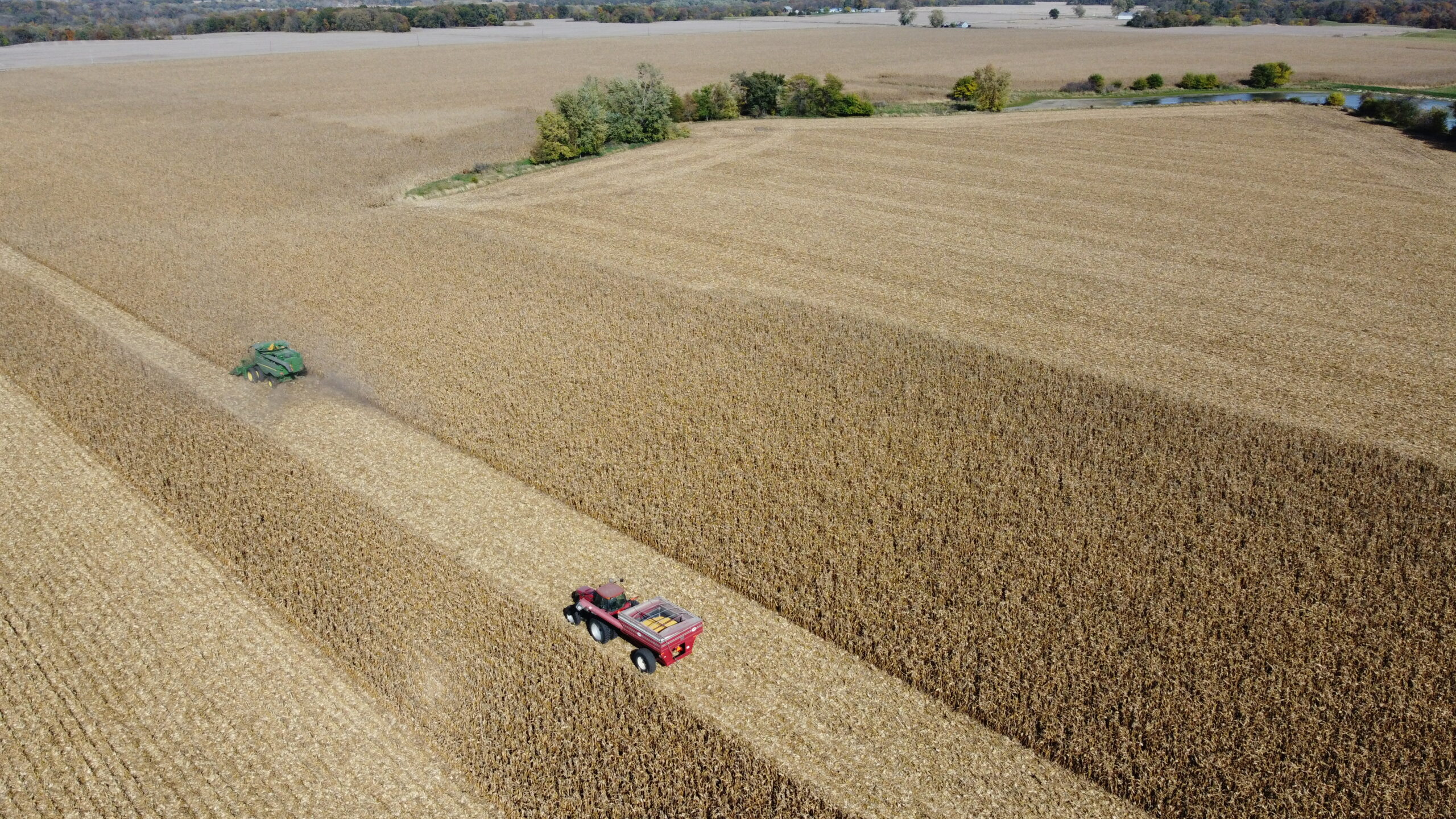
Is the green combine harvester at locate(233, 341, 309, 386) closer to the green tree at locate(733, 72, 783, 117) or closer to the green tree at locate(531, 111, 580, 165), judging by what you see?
the green tree at locate(531, 111, 580, 165)

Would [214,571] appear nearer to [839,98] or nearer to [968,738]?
[968,738]

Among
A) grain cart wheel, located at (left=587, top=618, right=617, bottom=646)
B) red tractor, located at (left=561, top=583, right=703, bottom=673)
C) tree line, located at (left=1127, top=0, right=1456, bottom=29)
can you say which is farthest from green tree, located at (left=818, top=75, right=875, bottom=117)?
tree line, located at (left=1127, top=0, right=1456, bottom=29)

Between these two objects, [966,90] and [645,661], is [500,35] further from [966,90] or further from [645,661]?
[645,661]

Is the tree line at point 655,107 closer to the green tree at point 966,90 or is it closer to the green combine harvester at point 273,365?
the green tree at point 966,90

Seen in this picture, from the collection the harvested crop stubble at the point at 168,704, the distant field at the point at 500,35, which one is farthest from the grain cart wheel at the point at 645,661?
the distant field at the point at 500,35

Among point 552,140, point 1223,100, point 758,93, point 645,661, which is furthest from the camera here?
point 1223,100

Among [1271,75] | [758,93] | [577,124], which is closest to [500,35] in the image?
[758,93]

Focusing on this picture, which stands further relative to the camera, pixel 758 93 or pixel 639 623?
pixel 758 93
